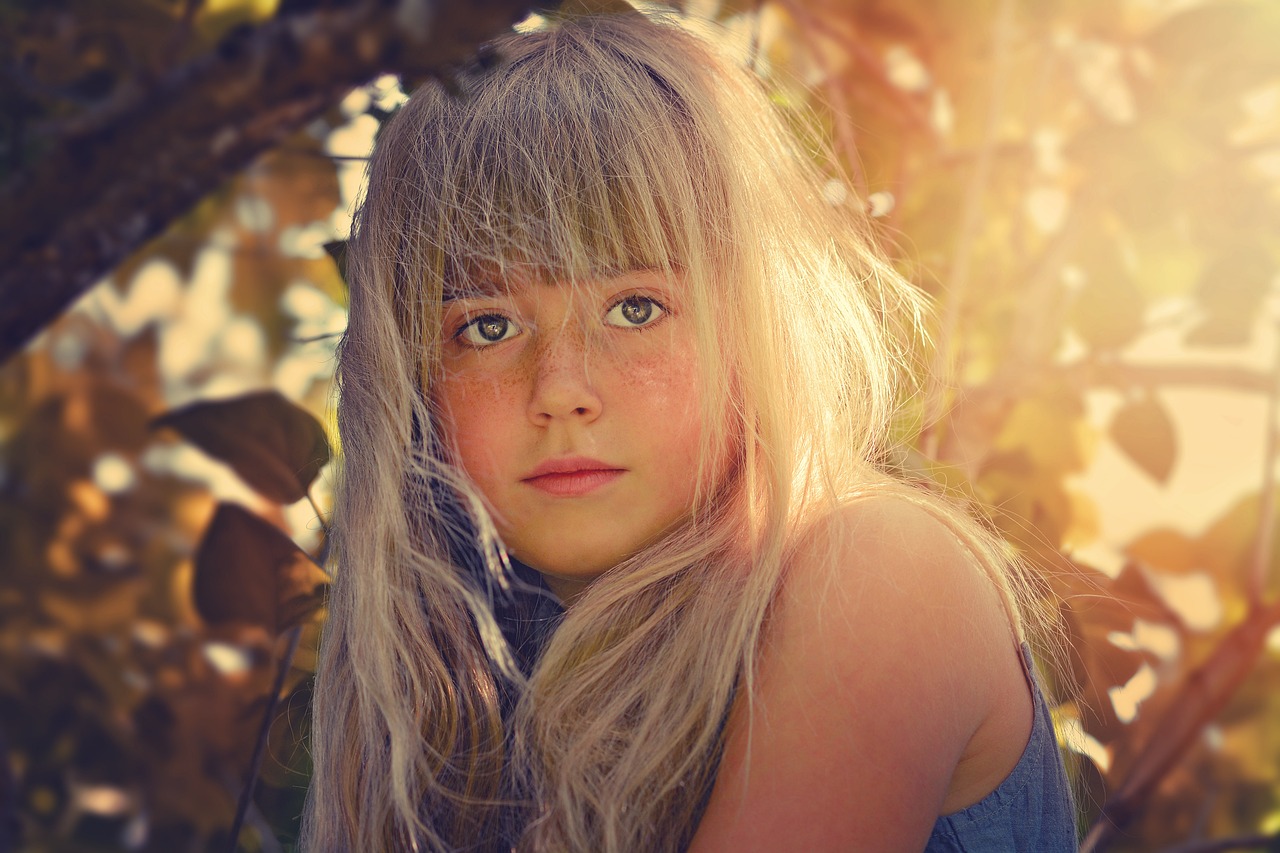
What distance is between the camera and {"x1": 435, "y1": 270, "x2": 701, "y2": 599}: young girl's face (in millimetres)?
939

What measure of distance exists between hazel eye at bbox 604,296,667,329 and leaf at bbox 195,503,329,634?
1.53ft

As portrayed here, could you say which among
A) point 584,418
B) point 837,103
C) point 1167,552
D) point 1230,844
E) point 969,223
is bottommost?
point 1230,844

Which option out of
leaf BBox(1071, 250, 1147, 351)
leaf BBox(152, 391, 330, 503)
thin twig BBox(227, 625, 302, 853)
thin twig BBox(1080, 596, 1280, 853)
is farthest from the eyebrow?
Result: thin twig BBox(1080, 596, 1280, 853)

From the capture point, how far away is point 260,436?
1035 mm

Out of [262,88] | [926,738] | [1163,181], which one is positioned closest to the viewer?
[262,88]

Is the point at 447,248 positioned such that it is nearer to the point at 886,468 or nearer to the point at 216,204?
the point at 216,204

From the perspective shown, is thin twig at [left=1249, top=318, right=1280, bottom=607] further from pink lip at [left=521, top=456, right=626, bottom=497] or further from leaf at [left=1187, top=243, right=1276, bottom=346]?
pink lip at [left=521, top=456, right=626, bottom=497]

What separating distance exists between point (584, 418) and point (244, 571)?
451 mm

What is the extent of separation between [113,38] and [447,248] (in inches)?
15.9

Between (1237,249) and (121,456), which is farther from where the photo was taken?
(121,456)

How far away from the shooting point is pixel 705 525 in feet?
3.25

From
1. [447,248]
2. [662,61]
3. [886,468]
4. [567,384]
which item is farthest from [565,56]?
[886,468]

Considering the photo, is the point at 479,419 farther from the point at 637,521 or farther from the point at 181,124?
the point at 181,124

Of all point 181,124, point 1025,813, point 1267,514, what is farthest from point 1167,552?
point 181,124
